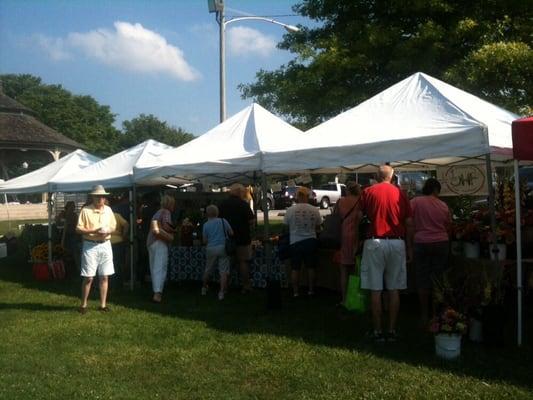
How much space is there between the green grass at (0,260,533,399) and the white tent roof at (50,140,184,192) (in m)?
3.00

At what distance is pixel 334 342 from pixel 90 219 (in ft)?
11.9

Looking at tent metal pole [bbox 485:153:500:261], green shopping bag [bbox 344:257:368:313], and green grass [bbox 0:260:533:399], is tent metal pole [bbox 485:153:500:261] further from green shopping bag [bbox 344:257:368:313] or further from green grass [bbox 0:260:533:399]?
green shopping bag [bbox 344:257:368:313]

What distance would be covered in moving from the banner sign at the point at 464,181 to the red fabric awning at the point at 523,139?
2877 millimetres

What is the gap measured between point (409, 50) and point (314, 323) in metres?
6.77

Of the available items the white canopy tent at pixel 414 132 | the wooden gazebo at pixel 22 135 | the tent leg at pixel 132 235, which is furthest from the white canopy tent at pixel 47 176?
the wooden gazebo at pixel 22 135

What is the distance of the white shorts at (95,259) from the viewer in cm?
754

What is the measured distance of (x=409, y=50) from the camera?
449 inches

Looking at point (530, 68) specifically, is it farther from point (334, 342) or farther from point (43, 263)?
point (43, 263)

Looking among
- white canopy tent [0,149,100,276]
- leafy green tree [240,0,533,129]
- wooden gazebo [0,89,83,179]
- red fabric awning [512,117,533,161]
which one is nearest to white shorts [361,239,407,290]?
red fabric awning [512,117,533,161]

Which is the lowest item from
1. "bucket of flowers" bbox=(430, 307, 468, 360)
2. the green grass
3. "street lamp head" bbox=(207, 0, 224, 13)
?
the green grass

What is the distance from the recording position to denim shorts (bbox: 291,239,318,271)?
8.20 meters

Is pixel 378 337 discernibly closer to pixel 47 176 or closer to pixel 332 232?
pixel 332 232

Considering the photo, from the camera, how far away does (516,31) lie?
38.2ft

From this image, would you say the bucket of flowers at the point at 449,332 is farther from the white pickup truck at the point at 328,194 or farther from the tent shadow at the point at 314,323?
the white pickup truck at the point at 328,194
